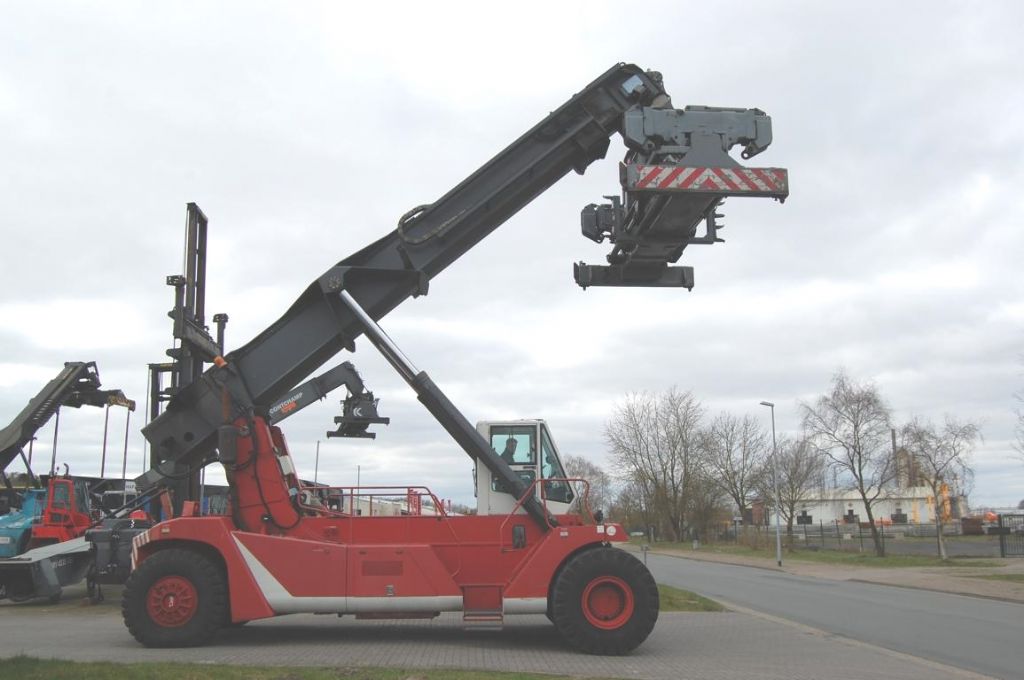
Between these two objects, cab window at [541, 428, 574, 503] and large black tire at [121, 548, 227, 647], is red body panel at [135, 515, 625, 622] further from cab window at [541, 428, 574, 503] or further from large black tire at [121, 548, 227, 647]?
cab window at [541, 428, 574, 503]

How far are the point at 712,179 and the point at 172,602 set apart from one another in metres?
8.50

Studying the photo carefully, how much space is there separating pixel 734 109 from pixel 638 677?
6.71m

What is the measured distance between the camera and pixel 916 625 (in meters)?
15.8

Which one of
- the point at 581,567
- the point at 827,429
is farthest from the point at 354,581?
the point at 827,429

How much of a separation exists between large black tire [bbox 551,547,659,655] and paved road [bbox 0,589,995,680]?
0.22 metres

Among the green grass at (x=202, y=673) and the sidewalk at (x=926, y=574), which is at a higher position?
the green grass at (x=202, y=673)

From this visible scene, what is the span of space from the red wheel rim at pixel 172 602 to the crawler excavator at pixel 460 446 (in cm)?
2

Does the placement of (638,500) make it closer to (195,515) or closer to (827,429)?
(827,429)

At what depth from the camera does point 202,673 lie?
834 centimetres

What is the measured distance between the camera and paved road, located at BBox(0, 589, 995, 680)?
9.66 m

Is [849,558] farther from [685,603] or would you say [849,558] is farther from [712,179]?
[712,179]

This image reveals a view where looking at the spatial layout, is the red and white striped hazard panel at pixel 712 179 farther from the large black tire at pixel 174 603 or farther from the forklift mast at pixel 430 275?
the large black tire at pixel 174 603

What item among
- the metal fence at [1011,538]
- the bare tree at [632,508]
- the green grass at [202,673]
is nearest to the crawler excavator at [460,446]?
the green grass at [202,673]

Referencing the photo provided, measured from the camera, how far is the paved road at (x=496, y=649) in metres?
9.66
